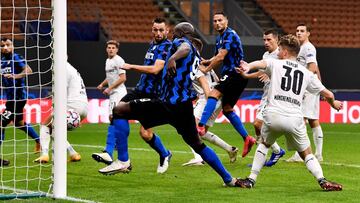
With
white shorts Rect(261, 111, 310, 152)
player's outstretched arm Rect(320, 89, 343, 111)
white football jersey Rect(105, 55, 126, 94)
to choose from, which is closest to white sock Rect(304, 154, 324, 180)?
white shorts Rect(261, 111, 310, 152)

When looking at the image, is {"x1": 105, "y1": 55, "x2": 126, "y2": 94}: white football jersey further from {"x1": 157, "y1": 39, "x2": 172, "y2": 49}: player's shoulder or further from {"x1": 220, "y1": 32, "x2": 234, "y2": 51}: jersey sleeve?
{"x1": 157, "y1": 39, "x2": 172, "y2": 49}: player's shoulder

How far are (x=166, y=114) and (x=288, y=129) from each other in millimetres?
1374

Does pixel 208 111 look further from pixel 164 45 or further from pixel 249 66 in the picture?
pixel 249 66

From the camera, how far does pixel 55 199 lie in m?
8.37

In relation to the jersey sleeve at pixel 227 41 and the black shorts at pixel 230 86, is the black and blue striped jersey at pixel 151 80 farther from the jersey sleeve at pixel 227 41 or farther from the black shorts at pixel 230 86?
the black shorts at pixel 230 86

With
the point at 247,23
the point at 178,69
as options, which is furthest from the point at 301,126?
the point at 247,23

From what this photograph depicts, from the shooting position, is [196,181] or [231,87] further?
[231,87]

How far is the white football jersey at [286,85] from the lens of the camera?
9031 millimetres

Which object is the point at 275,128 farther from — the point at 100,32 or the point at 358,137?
the point at 100,32

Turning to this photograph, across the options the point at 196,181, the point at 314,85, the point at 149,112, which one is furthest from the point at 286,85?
the point at 196,181

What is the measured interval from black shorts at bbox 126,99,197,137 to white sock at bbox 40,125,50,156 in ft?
9.44

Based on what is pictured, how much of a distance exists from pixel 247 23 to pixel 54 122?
21.8 metres

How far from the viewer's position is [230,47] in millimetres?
11992

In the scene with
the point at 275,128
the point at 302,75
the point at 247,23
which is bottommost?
the point at 247,23
